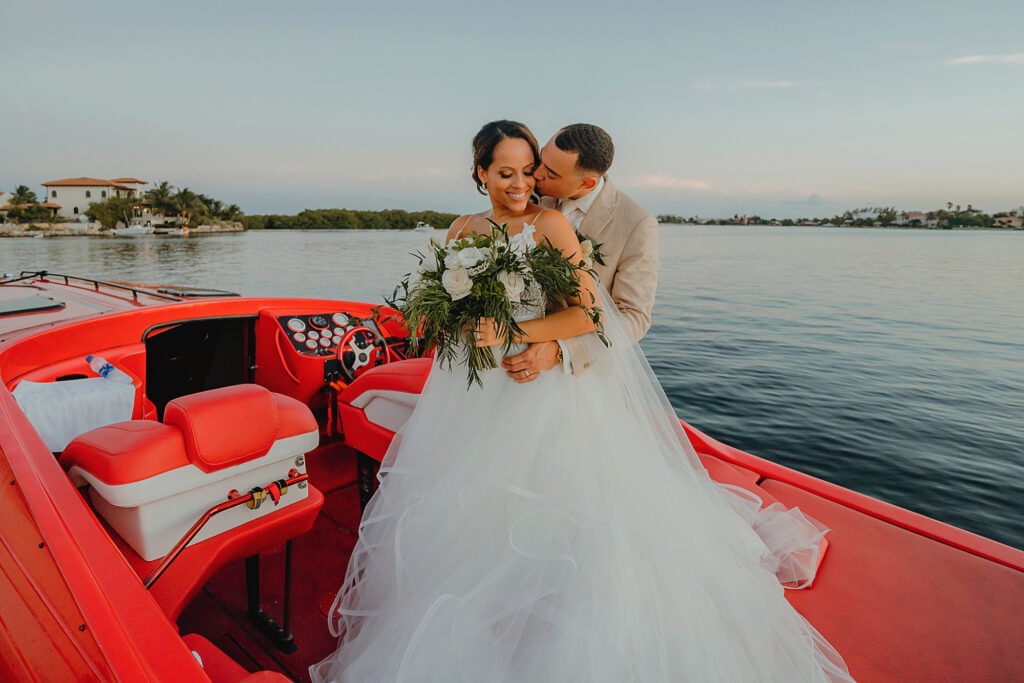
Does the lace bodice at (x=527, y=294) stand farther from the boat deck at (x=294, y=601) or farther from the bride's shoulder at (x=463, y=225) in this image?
the boat deck at (x=294, y=601)

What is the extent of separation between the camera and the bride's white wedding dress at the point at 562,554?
132 cm

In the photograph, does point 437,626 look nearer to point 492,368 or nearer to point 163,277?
point 492,368

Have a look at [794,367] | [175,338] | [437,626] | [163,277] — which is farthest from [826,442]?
[163,277]

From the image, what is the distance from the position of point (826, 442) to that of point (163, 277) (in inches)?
835

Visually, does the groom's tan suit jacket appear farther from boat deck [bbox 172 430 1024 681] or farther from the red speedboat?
boat deck [bbox 172 430 1024 681]

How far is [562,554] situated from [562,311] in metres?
0.70

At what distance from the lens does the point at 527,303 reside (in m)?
1.63

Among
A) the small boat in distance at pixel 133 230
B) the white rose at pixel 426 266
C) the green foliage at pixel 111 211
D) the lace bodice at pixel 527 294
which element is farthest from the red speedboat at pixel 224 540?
the green foliage at pixel 111 211

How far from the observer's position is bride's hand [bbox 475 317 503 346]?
159cm

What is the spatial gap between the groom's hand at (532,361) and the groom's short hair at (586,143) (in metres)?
0.57

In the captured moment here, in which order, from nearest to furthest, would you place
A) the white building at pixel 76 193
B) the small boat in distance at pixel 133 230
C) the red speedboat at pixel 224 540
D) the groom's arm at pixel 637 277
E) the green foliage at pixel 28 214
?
the red speedboat at pixel 224 540 → the groom's arm at pixel 637 277 → the green foliage at pixel 28 214 → the small boat in distance at pixel 133 230 → the white building at pixel 76 193

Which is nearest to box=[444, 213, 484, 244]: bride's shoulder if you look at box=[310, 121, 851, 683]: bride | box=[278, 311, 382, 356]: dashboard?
box=[310, 121, 851, 683]: bride

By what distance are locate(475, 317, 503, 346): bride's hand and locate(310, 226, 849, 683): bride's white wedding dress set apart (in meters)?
0.15

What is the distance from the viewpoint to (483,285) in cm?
154
